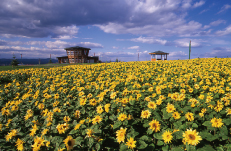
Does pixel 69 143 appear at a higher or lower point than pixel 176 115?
lower

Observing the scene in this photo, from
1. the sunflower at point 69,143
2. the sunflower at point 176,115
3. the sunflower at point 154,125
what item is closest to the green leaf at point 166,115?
the sunflower at point 176,115

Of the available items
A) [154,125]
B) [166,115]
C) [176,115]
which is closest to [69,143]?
[154,125]

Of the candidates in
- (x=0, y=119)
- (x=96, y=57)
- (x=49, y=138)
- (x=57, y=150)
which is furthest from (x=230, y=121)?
(x=96, y=57)

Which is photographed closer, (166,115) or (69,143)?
(69,143)

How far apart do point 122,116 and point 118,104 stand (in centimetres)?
62

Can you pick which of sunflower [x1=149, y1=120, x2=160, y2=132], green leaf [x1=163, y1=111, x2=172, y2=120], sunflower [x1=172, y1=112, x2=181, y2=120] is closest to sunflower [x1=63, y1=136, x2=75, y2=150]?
sunflower [x1=149, y1=120, x2=160, y2=132]

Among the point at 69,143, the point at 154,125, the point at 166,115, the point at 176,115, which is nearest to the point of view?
the point at 69,143

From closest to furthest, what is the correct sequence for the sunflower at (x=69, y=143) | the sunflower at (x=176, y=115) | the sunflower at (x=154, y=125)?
the sunflower at (x=69, y=143) < the sunflower at (x=154, y=125) < the sunflower at (x=176, y=115)

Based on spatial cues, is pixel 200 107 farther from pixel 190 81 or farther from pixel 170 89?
pixel 190 81

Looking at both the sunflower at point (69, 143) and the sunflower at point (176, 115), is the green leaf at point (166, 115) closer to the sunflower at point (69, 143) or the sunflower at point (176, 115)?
the sunflower at point (176, 115)

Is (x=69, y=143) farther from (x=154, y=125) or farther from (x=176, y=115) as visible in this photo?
(x=176, y=115)

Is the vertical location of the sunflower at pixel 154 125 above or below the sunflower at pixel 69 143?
above

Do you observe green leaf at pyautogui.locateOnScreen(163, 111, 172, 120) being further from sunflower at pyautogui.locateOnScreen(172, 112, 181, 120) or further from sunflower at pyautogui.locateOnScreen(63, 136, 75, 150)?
sunflower at pyautogui.locateOnScreen(63, 136, 75, 150)

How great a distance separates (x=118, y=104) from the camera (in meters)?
3.17
